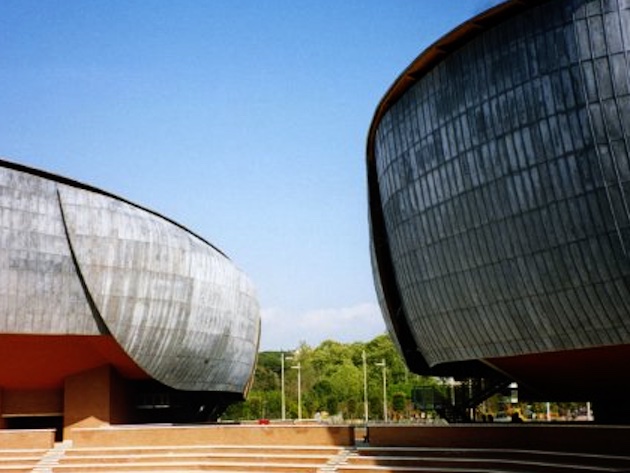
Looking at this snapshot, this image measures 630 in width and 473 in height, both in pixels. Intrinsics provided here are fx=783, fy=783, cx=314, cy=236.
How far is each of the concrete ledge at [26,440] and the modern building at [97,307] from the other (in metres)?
3.11

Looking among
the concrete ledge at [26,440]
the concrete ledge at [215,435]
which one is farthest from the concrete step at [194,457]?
the concrete ledge at [26,440]

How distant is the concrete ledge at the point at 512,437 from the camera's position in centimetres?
2022

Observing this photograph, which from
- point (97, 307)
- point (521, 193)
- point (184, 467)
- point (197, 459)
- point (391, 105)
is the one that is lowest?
point (184, 467)

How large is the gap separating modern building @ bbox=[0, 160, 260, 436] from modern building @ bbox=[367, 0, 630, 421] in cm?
1268

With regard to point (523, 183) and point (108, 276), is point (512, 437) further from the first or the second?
point (108, 276)

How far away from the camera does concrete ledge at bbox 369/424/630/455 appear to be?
796 inches

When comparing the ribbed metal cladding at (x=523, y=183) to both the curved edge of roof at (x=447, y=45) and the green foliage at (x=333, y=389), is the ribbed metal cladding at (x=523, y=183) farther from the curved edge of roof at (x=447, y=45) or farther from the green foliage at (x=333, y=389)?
the green foliage at (x=333, y=389)

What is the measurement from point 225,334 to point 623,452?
Result: 25.1 meters

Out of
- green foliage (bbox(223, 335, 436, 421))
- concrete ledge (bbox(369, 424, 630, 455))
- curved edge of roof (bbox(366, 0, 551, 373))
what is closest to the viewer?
concrete ledge (bbox(369, 424, 630, 455))

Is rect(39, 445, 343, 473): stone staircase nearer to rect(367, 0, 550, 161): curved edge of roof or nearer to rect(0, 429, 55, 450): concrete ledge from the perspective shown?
rect(0, 429, 55, 450): concrete ledge

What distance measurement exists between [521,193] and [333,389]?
53968mm

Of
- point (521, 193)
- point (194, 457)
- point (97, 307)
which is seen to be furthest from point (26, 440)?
point (521, 193)

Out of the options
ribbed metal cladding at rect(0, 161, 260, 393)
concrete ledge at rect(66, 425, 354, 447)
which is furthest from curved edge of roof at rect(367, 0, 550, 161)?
ribbed metal cladding at rect(0, 161, 260, 393)

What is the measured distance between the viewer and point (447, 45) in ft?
74.2
